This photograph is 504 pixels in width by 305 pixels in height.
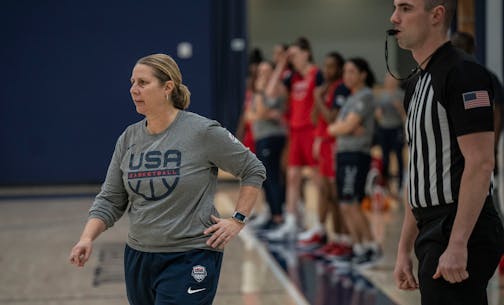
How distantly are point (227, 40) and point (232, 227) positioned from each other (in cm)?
1084

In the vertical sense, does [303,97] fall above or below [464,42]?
below

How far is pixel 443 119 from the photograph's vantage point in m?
2.71

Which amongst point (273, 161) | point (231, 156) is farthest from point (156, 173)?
point (273, 161)

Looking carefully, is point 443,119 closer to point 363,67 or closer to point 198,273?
point 198,273

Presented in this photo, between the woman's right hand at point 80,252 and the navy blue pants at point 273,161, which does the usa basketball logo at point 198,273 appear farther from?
the navy blue pants at point 273,161

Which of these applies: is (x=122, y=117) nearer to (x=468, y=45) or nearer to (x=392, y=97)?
(x=392, y=97)

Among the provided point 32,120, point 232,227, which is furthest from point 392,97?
point 232,227

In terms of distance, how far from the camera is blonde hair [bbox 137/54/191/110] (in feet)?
10.8

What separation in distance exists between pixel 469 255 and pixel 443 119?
1.38 ft

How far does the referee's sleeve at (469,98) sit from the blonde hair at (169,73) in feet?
3.64

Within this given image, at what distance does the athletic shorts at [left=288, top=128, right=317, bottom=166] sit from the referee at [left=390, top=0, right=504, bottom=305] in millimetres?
5731

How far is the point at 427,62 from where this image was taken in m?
2.80

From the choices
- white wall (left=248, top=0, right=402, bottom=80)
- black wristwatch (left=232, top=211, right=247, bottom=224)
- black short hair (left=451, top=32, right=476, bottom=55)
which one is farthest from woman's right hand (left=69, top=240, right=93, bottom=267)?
white wall (left=248, top=0, right=402, bottom=80)

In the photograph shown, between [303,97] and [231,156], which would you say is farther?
[303,97]
